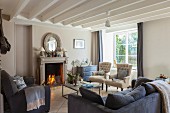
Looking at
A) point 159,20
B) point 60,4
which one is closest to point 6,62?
point 60,4

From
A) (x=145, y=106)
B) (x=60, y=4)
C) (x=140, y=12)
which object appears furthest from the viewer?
(x=140, y=12)

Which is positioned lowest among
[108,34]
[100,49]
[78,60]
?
[78,60]

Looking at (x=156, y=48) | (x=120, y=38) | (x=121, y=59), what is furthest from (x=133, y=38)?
(x=156, y=48)

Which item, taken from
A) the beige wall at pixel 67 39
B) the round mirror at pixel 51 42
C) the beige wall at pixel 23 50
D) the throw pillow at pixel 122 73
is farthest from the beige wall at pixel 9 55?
the throw pillow at pixel 122 73

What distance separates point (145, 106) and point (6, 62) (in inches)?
161

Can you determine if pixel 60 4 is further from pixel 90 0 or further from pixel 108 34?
pixel 108 34

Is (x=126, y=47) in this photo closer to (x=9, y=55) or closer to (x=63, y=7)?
(x=63, y=7)

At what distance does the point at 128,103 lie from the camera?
1.99 m

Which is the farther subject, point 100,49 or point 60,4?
point 100,49

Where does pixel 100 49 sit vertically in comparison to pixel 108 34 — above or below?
below

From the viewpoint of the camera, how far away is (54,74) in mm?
5973

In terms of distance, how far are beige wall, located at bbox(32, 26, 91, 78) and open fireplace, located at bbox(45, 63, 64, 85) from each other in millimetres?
486

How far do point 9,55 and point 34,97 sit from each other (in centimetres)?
226

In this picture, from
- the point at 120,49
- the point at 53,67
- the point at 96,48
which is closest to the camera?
the point at 53,67
